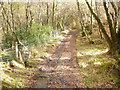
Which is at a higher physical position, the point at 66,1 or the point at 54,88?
the point at 66,1

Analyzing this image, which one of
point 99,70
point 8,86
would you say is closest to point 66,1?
point 99,70

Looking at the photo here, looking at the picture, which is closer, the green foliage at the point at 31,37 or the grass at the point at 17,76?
the grass at the point at 17,76

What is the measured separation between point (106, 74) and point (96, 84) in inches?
47.6

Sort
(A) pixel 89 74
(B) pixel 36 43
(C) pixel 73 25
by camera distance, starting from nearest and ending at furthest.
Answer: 1. (A) pixel 89 74
2. (B) pixel 36 43
3. (C) pixel 73 25

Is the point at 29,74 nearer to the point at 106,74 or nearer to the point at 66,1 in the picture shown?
the point at 106,74

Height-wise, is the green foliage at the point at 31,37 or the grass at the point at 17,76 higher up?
the green foliage at the point at 31,37

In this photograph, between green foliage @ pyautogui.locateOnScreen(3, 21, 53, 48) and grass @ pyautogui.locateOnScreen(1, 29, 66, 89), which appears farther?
green foliage @ pyautogui.locateOnScreen(3, 21, 53, 48)

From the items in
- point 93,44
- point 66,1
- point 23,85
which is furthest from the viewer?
point 66,1

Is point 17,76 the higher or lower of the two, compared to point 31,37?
lower

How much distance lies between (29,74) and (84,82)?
3920 mm

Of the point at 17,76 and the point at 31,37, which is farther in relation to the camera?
the point at 31,37

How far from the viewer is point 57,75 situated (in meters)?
9.38

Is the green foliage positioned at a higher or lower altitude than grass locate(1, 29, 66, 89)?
higher

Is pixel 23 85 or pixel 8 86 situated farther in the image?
pixel 23 85
